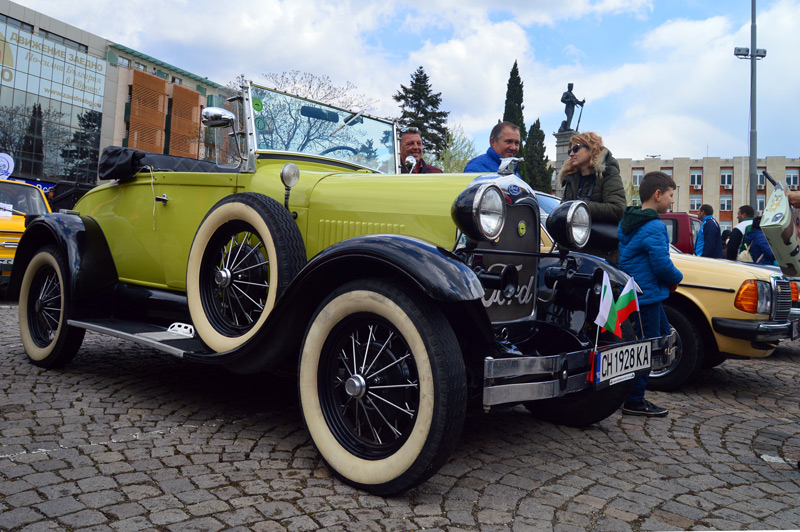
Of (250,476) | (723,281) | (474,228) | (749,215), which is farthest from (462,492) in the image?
(749,215)

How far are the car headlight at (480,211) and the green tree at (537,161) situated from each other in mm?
42790

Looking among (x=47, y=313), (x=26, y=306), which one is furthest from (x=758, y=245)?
(x=26, y=306)

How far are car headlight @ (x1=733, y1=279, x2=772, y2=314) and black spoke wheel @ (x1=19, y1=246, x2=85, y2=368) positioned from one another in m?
5.23

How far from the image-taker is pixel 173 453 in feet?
9.41

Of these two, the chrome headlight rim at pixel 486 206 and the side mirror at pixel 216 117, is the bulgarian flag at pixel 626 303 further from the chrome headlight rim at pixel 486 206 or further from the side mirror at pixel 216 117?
the side mirror at pixel 216 117

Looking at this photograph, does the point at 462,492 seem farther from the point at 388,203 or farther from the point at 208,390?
the point at 208,390

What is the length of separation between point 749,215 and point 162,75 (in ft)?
158

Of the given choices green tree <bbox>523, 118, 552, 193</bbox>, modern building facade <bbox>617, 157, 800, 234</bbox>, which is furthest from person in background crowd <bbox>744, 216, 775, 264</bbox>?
modern building facade <bbox>617, 157, 800, 234</bbox>

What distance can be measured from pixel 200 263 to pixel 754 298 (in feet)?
14.3

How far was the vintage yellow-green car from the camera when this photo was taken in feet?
16.2

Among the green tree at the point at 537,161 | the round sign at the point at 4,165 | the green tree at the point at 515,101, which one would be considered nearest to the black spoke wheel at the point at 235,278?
the round sign at the point at 4,165

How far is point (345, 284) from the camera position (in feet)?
8.86

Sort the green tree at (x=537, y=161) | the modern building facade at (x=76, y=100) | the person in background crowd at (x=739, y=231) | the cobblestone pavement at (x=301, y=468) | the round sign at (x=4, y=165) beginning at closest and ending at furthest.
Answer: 1. the cobblestone pavement at (x=301, y=468)
2. the person in background crowd at (x=739, y=231)
3. the round sign at (x=4, y=165)
4. the modern building facade at (x=76, y=100)
5. the green tree at (x=537, y=161)

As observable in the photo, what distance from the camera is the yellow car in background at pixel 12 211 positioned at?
27.5 feet
